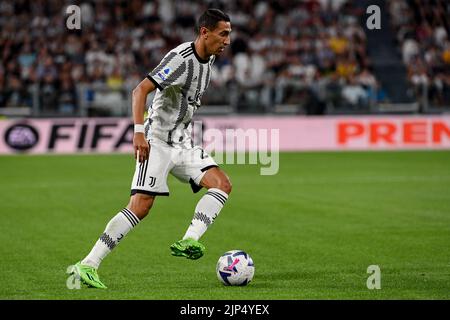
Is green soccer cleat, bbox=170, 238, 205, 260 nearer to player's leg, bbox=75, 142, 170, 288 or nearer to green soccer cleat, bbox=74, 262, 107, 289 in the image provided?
player's leg, bbox=75, 142, 170, 288

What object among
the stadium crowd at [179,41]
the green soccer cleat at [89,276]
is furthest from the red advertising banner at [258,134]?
the green soccer cleat at [89,276]

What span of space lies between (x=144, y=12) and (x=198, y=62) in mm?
22518

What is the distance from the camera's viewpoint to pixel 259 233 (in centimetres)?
1148

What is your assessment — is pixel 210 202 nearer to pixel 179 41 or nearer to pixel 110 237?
pixel 110 237

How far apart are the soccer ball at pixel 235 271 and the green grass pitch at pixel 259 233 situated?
0.11 meters

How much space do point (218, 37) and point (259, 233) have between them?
13.2ft

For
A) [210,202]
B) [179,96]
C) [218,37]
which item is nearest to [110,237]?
[210,202]

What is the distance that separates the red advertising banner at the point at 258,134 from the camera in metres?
24.7

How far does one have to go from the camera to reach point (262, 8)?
31.1m

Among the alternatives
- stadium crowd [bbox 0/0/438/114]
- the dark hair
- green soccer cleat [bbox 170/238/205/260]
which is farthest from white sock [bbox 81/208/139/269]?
stadium crowd [bbox 0/0/438/114]
